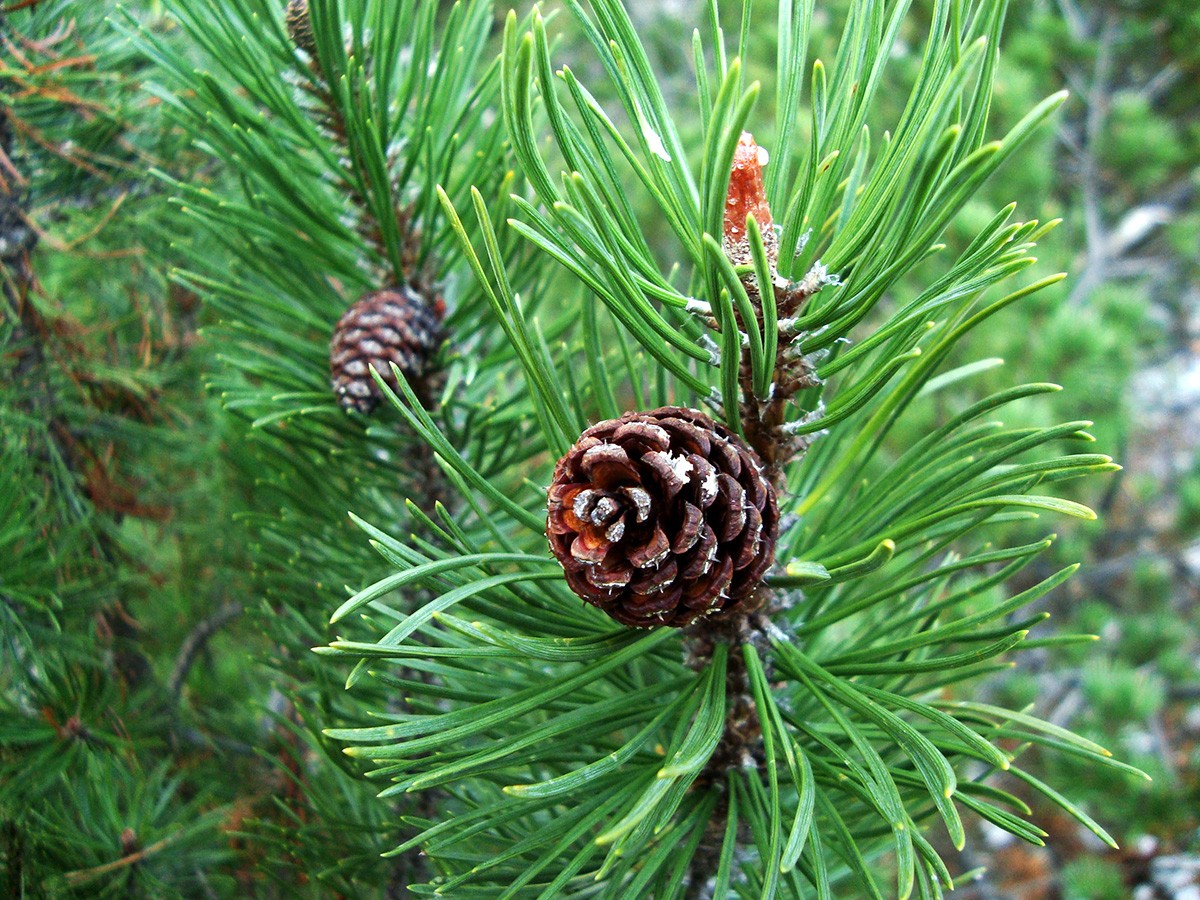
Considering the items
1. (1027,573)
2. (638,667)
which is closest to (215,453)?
(638,667)

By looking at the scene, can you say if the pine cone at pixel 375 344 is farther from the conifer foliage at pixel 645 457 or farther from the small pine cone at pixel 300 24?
the small pine cone at pixel 300 24

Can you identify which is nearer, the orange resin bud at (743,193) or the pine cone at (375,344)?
the orange resin bud at (743,193)

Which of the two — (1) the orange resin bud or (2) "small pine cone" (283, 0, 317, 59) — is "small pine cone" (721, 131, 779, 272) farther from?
(2) "small pine cone" (283, 0, 317, 59)

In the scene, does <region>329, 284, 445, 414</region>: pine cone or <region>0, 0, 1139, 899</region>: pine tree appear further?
<region>329, 284, 445, 414</region>: pine cone

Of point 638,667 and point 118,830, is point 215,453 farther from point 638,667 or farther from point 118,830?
point 638,667

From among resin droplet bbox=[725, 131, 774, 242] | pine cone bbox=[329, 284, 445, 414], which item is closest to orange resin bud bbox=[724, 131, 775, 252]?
resin droplet bbox=[725, 131, 774, 242]

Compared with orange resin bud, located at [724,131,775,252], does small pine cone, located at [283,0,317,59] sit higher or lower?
higher

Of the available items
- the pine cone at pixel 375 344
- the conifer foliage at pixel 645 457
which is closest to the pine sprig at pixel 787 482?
the conifer foliage at pixel 645 457
